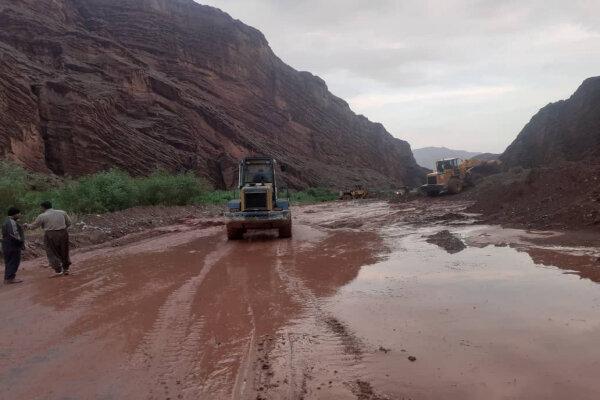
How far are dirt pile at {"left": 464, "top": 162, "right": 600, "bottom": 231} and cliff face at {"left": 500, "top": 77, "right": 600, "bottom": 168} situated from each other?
1873cm

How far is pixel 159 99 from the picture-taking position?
5050 cm

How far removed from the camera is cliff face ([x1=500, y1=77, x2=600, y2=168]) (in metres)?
40.2

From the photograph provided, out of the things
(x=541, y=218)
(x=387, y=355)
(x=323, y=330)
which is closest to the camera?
(x=387, y=355)

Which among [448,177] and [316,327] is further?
[448,177]

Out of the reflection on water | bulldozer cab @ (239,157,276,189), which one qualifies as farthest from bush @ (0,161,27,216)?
the reflection on water

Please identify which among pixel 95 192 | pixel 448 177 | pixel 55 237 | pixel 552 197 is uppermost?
pixel 448 177

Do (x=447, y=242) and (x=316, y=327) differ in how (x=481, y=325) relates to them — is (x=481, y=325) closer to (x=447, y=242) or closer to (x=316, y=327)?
(x=316, y=327)

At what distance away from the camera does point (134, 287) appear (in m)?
9.32

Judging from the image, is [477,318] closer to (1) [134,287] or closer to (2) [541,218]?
(1) [134,287]

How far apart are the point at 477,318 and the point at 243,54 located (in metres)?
67.2

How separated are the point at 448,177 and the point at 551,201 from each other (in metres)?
18.5

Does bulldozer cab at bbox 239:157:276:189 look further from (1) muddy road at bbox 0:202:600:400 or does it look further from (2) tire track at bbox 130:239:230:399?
(2) tire track at bbox 130:239:230:399

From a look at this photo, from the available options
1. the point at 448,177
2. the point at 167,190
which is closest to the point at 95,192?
the point at 167,190

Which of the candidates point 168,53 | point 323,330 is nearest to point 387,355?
point 323,330
